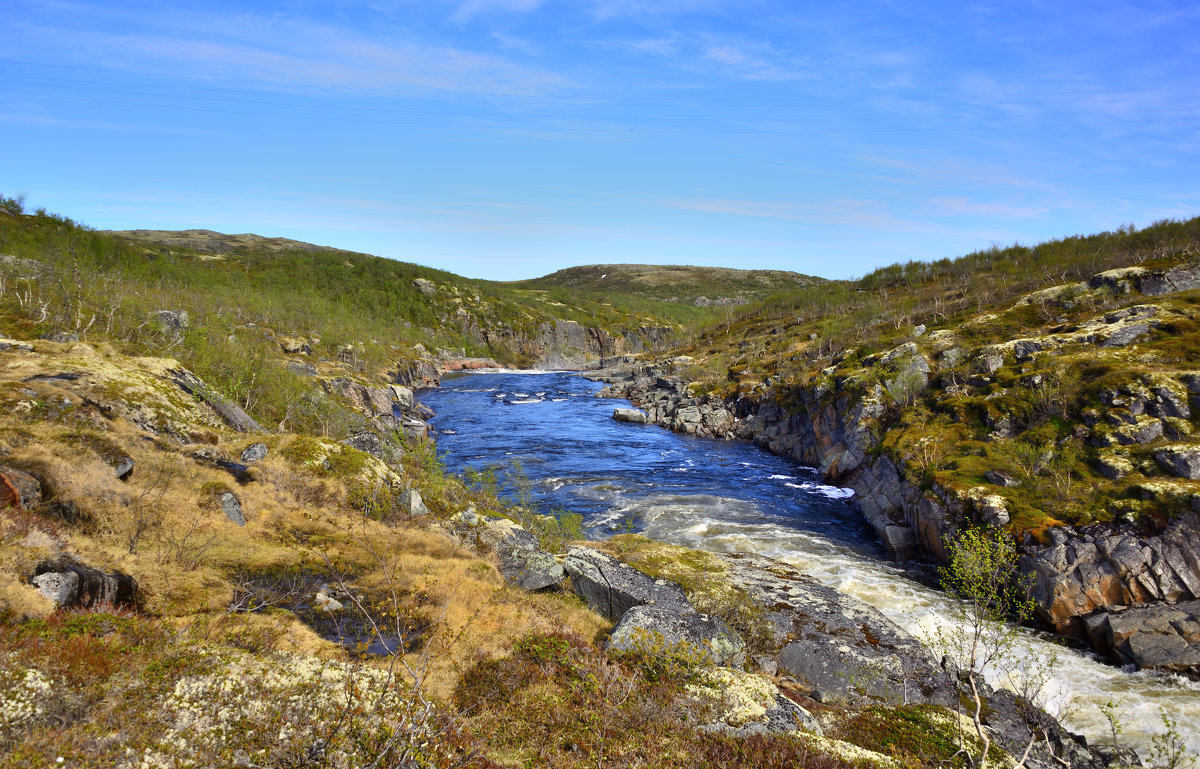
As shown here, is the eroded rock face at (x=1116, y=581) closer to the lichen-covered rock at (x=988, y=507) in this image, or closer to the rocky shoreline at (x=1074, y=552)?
the rocky shoreline at (x=1074, y=552)

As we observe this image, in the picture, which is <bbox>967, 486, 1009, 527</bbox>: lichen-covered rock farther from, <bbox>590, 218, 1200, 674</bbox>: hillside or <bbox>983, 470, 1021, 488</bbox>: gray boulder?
<bbox>983, 470, 1021, 488</bbox>: gray boulder

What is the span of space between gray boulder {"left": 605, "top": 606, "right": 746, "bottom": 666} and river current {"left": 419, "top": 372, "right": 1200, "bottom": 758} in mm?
9732

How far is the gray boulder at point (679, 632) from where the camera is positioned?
14.7 meters

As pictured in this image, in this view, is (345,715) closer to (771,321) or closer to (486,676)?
(486,676)

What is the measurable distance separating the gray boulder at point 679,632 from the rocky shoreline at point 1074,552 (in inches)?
349

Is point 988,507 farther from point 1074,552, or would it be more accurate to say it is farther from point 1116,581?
point 1116,581

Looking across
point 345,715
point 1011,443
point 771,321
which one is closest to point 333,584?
point 345,715

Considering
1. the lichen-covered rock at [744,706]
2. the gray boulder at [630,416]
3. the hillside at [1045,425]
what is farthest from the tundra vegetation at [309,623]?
the gray boulder at [630,416]

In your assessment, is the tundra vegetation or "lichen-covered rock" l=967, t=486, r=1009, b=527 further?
"lichen-covered rock" l=967, t=486, r=1009, b=527

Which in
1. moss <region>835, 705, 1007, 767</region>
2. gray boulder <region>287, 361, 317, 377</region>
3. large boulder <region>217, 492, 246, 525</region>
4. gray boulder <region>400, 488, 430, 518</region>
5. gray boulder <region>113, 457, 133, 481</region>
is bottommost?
moss <region>835, 705, 1007, 767</region>

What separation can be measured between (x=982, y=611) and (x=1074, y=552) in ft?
30.4

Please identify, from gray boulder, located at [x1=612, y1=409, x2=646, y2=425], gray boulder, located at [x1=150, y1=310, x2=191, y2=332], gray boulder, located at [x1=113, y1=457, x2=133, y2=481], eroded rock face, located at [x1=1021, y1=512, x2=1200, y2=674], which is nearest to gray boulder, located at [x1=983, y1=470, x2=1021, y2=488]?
eroded rock face, located at [x1=1021, y1=512, x2=1200, y2=674]

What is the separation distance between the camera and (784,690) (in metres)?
15.2

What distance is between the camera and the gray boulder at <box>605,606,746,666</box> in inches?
579
